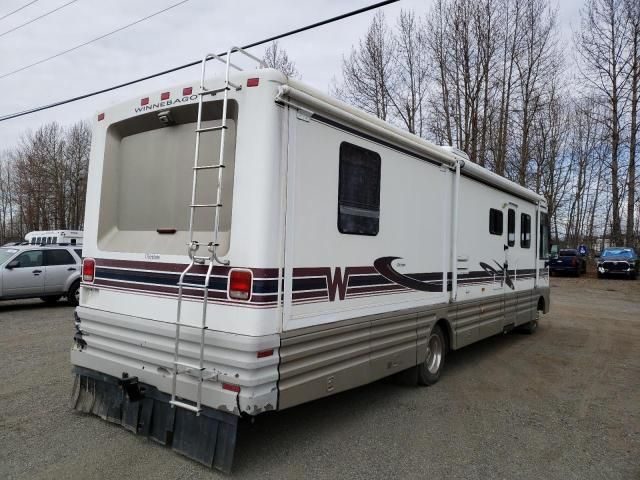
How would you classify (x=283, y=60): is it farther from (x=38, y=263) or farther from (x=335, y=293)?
(x=335, y=293)

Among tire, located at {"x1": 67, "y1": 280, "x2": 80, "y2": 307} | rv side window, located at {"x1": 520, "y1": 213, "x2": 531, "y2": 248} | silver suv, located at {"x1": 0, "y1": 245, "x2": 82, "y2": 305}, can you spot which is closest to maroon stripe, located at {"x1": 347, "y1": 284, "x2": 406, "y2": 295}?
rv side window, located at {"x1": 520, "y1": 213, "x2": 531, "y2": 248}

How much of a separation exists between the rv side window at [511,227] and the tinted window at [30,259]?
34.2 ft

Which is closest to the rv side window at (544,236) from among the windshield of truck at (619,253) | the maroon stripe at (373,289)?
→ the maroon stripe at (373,289)

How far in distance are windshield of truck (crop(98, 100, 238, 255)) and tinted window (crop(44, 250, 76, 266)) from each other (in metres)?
8.62

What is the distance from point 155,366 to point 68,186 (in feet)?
130

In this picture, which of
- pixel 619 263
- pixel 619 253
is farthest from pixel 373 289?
pixel 619 253

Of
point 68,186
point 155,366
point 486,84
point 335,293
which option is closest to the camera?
point 155,366

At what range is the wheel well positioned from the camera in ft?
19.5

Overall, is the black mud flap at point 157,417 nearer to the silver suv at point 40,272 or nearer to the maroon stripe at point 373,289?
the maroon stripe at point 373,289

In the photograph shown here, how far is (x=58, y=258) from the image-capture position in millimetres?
11828

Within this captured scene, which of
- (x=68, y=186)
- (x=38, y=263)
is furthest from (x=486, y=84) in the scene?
(x=68, y=186)

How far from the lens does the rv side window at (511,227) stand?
25.9 feet

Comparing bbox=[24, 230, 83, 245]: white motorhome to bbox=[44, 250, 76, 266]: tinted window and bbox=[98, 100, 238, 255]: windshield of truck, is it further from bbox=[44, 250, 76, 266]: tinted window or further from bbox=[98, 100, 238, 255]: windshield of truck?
bbox=[98, 100, 238, 255]: windshield of truck

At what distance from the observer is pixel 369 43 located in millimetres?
25453
